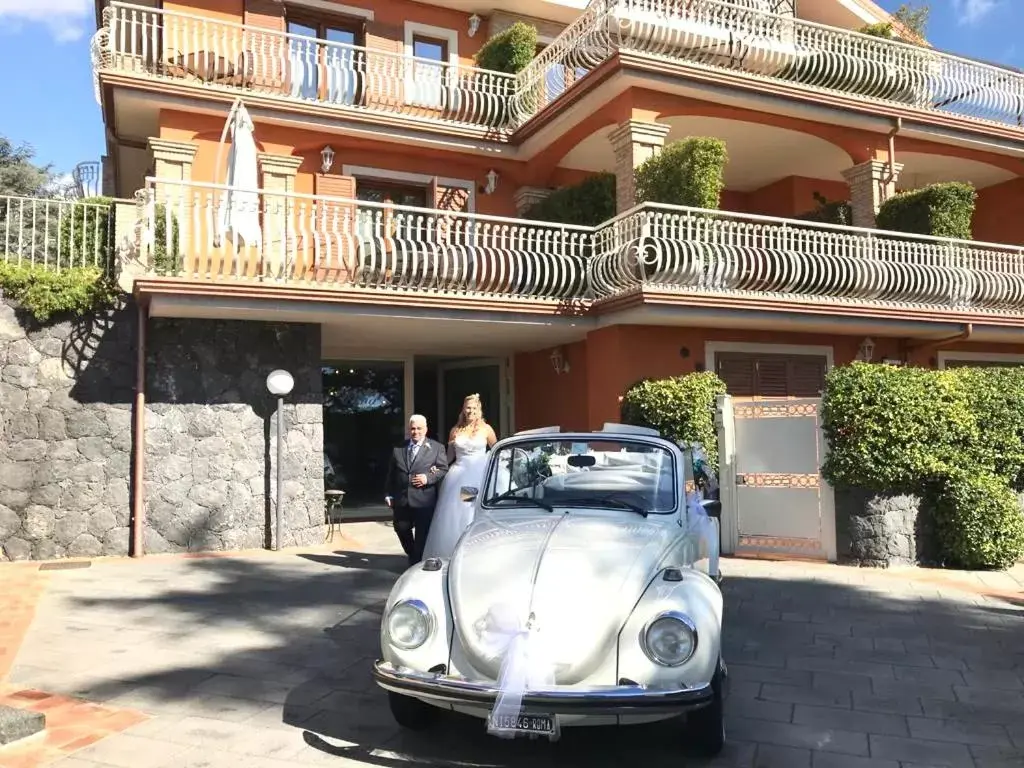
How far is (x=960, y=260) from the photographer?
12.8m

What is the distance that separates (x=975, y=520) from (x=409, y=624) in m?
7.56

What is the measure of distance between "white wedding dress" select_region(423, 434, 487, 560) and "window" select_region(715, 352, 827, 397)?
6.21m

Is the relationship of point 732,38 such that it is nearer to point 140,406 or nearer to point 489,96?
point 489,96

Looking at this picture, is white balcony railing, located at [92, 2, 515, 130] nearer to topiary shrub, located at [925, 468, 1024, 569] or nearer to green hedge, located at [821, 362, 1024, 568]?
green hedge, located at [821, 362, 1024, 568]

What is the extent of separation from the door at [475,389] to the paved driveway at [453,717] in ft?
22.9

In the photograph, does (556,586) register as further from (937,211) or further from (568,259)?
(937,211)

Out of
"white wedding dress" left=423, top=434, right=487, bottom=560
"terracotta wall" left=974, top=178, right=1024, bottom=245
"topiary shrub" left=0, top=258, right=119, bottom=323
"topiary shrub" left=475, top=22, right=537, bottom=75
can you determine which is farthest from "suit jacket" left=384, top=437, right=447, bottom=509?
"terracotta wall" left=974, top=178, right=1024, bottom=245

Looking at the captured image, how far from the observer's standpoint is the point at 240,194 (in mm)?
9586

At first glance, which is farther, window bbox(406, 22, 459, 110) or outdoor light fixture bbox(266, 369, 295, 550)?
window bbox(406, 22, 459, 110)

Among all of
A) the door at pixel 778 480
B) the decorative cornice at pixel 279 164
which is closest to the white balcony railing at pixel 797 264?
the door at pixel 778 480

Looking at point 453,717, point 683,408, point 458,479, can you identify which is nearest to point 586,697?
point 453,717

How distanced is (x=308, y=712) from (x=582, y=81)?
33.6 feet

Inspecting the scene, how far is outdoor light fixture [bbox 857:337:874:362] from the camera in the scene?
13.2 meters

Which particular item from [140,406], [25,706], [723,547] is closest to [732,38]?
[723,547]
